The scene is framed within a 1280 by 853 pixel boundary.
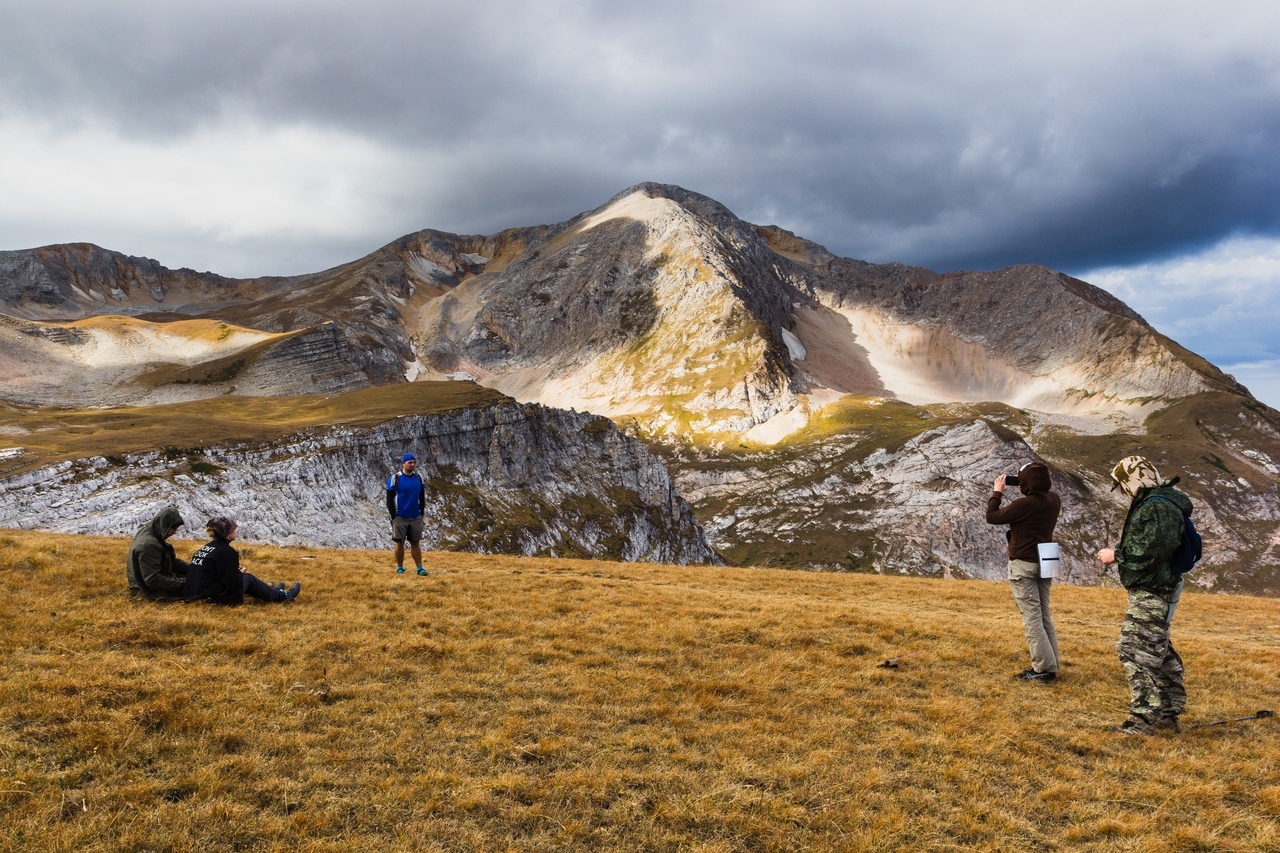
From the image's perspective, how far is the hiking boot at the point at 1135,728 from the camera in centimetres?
1245

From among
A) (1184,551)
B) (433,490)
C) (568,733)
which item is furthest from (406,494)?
(433,490)

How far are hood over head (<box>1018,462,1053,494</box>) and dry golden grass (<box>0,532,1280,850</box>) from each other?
14.6 ft

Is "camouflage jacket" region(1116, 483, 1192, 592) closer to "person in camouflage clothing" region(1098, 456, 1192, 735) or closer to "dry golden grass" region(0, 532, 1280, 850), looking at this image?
"person in camouflage clothing" region(1098, 456, 1192, 735)

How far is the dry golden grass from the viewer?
8.45m

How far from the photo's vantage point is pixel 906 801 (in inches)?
383

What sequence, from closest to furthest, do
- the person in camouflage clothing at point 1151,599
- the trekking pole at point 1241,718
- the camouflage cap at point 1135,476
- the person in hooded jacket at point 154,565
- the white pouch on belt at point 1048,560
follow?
the person in camouflage clothing at point 1151,599
the trekking pole at point 1241,718
the camouflage cap at point 1135,476
the white pouch on belt at point 1048,560
the person in hooded jacket at point 154,565

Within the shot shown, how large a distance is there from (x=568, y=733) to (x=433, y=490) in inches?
3327

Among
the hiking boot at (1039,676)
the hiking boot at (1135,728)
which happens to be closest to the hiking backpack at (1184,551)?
the hiking boot at (1135,728)

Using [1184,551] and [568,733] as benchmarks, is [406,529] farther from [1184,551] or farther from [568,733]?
[1184,551]

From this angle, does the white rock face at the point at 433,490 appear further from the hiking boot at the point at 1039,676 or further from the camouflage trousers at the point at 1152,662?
the camouflage trousers at the point at 1152,662

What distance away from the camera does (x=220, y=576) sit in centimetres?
1642

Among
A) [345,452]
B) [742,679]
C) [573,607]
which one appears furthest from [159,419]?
[742,679]

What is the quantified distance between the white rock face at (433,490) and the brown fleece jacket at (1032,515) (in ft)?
Answer: 198

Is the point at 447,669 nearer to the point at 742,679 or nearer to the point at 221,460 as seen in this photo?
the point at 742,679
